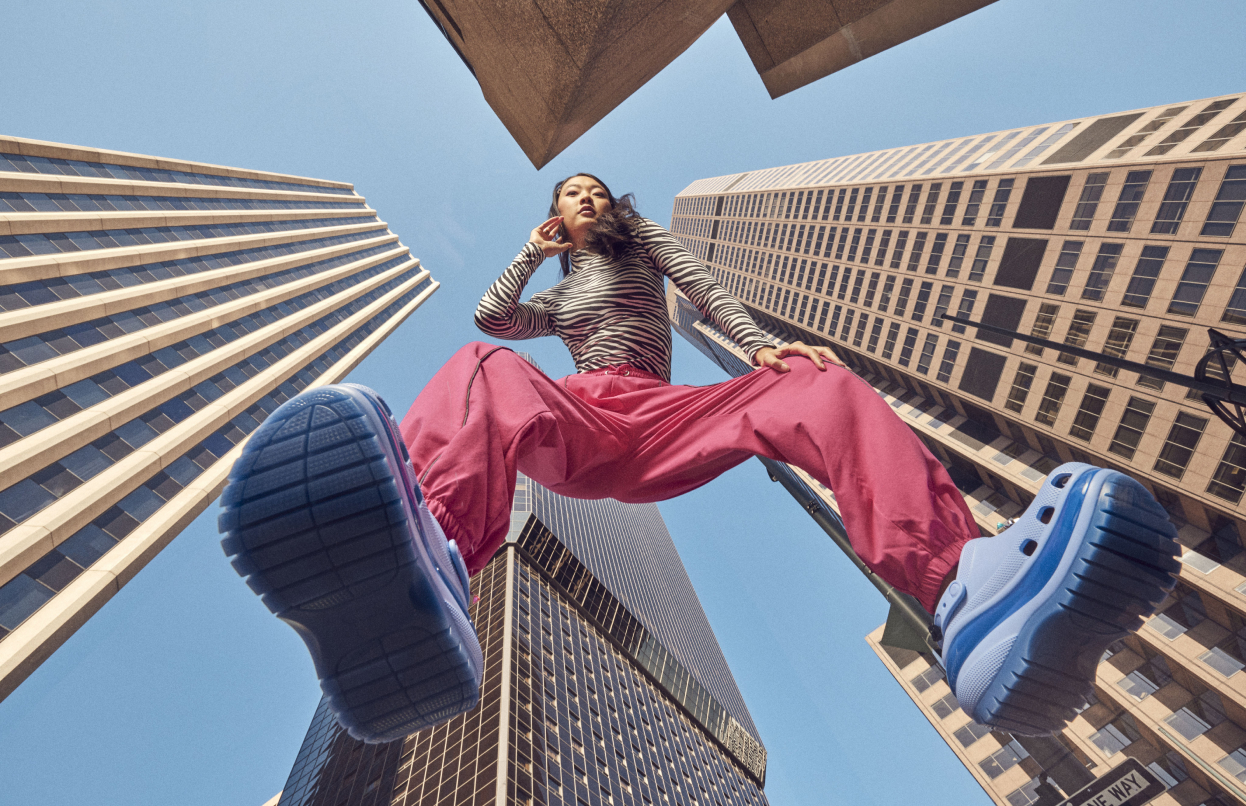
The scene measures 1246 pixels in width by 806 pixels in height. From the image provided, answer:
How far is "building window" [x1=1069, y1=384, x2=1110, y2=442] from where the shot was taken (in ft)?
89.9

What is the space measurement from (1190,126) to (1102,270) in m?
7.20

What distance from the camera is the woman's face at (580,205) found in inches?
149

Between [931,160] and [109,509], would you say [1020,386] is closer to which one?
[931,160]

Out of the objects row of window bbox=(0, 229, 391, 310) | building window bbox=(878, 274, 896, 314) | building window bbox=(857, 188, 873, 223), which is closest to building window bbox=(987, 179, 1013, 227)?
building window bbox=(878, 274, 896, 314)

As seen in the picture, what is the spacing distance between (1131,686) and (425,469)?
37947 millimetres

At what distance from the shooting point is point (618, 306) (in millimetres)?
3359

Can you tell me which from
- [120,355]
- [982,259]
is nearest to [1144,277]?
[982,259]

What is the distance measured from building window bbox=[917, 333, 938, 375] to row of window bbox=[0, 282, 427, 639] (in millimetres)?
45299

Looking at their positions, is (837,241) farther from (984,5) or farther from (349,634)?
(349,634)

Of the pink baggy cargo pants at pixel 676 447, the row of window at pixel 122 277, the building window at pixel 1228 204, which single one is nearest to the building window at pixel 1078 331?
the building window at pixel 1228 204

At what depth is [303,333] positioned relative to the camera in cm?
4438

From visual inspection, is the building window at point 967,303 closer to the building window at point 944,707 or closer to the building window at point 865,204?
the building window at point 865,204

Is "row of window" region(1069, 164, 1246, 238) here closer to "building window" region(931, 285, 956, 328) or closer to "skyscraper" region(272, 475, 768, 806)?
"building window" region(931, 285, 956, 328)

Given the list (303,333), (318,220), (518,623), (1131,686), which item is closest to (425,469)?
(1131,686)
